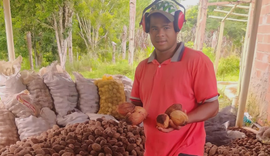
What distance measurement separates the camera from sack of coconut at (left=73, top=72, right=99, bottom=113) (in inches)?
81.2

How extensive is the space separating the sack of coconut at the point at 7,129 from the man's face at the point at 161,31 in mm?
1571

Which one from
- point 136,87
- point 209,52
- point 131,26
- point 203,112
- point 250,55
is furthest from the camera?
point 209,52

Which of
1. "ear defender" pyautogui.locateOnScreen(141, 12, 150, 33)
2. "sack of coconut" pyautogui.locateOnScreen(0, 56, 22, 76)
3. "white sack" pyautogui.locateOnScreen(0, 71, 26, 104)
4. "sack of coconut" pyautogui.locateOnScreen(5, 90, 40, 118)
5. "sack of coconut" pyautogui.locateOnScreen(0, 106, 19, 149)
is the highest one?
"ear defender" pyautogui.locateOnScreen(141, 12, 150, 33)

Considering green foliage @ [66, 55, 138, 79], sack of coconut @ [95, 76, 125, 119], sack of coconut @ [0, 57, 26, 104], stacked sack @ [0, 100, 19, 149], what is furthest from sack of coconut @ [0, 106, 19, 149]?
green foliage @ [66, 55, 138, 79]

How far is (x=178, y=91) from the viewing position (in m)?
0.73

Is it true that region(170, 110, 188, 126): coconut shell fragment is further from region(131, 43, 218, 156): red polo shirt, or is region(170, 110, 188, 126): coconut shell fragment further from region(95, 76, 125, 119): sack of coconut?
region(95, 76, 125, 119): sack of coconut

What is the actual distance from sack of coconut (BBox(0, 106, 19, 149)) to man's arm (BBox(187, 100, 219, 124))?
5.27 feet

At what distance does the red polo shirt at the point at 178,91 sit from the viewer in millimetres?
712

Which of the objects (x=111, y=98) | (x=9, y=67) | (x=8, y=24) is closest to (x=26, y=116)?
(x=9, y=67)

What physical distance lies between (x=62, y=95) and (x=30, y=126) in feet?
1.29

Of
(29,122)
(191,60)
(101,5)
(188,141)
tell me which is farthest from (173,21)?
(101,5)

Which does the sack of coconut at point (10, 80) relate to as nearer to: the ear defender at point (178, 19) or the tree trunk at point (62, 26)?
the tree trunk at point (62, 26)

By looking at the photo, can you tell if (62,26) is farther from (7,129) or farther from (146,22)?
(146,22)

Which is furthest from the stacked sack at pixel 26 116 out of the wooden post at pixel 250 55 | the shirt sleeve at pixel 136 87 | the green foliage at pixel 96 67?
the wooden post at pixel 250 55
